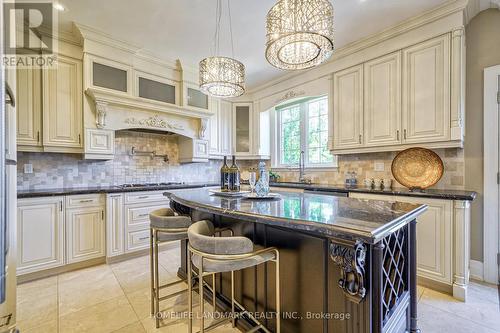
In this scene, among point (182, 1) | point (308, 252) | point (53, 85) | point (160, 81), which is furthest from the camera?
point (160, 81)

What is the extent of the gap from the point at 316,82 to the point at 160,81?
243 cm

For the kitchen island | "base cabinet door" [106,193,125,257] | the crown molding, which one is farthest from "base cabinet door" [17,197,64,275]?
the crown molding

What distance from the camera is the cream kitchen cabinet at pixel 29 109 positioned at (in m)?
2.57

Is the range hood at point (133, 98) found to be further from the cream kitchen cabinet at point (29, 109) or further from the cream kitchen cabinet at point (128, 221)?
the cream kitchen cabinet at point (128, 221)

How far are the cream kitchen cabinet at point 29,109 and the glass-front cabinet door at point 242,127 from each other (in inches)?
117

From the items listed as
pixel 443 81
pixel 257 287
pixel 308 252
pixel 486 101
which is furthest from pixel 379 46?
pixel 257 287

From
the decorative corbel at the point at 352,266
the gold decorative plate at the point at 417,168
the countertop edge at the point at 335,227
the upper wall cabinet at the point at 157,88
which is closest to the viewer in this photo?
the countertop edge at the point at 335,227

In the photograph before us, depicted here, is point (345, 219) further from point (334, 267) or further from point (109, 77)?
point (109, 77)

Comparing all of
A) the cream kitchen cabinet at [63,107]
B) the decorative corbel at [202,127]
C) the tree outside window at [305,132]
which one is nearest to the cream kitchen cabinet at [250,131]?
the tree outside window at [305,132]

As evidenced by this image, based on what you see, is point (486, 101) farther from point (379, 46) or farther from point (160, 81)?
point (160, 81)

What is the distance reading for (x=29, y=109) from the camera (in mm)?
2625

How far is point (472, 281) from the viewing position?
2.38m

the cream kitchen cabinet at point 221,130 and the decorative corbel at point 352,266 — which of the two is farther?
the cream kitchen cabinet at point 221,130

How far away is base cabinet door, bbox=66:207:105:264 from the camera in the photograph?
2.65 meters
